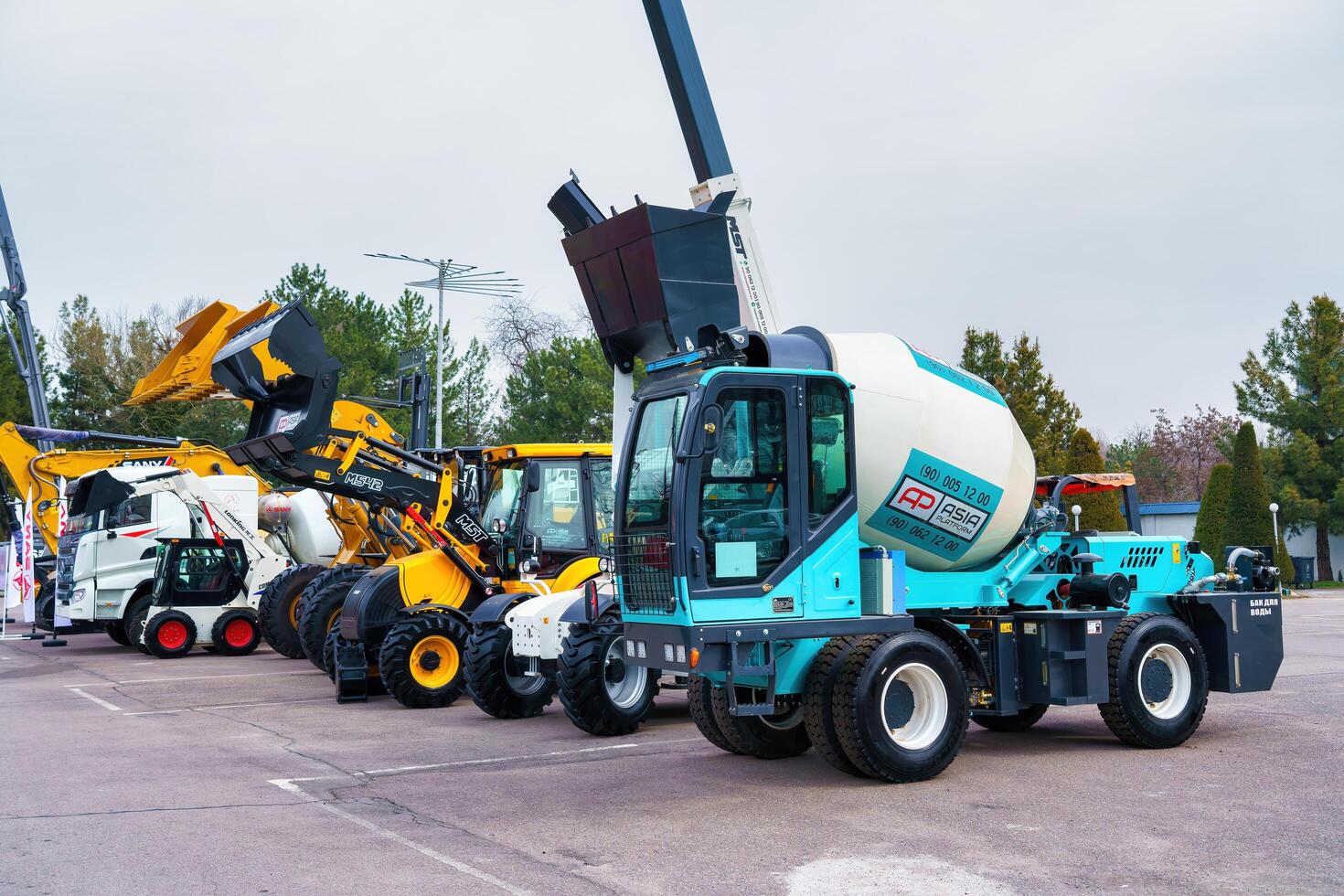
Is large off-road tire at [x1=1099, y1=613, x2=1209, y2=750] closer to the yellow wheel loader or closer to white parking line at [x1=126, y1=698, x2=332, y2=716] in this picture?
the yellow wheel loader

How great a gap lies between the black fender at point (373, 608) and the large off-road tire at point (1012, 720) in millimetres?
6422

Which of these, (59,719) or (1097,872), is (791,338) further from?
(59,719)

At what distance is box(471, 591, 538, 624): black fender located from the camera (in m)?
13.0

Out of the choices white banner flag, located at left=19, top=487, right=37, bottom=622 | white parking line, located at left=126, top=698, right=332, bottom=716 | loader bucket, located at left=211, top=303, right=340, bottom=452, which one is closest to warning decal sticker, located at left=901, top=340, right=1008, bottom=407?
loader bucket, located at left=211, top=303, right=340, bottom=452

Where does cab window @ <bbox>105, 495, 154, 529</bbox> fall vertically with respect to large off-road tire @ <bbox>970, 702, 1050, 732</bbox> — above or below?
above

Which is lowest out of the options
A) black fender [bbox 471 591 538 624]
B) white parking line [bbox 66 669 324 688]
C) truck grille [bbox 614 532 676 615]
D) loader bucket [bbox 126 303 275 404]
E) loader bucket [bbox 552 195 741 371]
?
white parking line [bbox 66 669 324 688]

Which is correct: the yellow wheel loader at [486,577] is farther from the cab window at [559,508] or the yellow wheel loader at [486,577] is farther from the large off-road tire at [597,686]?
the large off-road tire at [597,686]

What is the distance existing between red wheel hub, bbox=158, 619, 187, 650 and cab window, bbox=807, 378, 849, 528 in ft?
53.5

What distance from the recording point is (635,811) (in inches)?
329

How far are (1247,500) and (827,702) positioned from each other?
3451 cm

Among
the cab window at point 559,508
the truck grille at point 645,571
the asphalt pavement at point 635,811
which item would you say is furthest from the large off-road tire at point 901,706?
the cab window at point 559,508

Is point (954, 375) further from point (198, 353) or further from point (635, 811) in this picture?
point (198, 353)

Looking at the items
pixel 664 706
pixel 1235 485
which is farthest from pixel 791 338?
pixel 1235 485

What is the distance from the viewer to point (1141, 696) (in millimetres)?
10500
